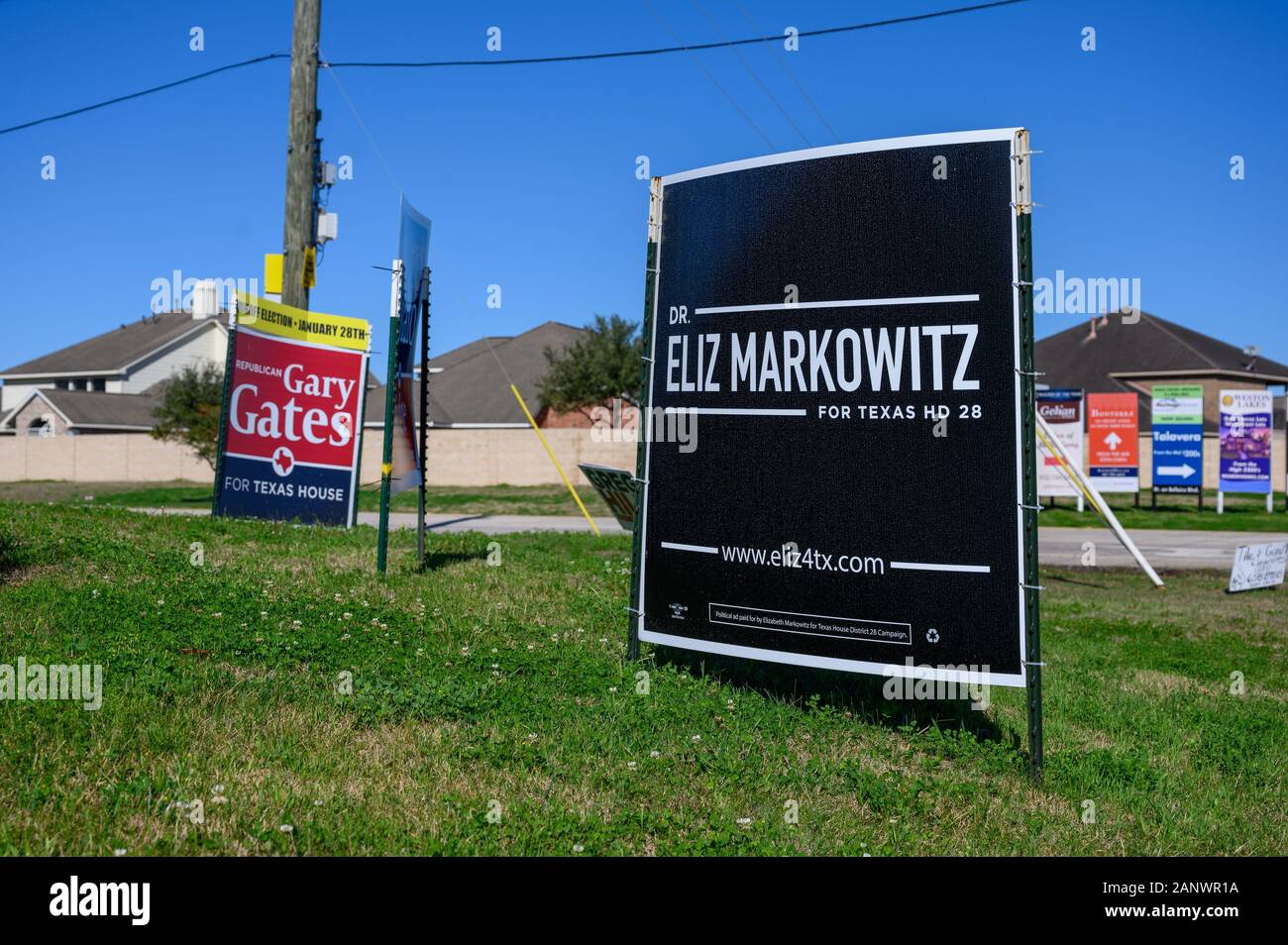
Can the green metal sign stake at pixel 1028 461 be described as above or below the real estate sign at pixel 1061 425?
below

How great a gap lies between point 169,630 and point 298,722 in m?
2.14

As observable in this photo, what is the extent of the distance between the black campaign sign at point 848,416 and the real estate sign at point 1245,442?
91.7ft

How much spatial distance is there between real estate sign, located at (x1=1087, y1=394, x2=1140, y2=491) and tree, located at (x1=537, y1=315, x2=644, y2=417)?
2527 cm

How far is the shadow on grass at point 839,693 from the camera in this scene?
253 inches

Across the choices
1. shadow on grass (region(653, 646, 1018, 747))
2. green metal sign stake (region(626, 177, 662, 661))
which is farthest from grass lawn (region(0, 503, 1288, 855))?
green metal sign stake (region(626, 177, 662, 661))

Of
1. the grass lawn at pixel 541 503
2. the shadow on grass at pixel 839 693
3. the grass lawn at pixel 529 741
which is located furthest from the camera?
the grass lawn at pixel 541 503

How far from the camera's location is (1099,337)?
65000 mm

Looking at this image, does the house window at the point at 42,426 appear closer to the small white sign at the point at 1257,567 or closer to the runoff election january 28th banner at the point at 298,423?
the runoff election january 28th banner at the point at 298,423

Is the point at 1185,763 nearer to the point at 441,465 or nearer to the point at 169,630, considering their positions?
the point at 169,630

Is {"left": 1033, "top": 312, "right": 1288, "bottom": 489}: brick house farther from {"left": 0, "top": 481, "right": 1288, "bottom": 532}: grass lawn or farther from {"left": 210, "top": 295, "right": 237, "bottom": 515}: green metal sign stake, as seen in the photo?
{"left": 210, "top": 295, "right": 237, "bottom": 515}: green metal sign stake

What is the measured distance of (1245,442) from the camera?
30.5 meters

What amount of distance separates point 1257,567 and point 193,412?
110ft

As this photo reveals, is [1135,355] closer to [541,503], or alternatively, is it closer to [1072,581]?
[541,503]

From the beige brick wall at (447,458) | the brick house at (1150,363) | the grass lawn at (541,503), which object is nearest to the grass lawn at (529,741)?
the grass lawn at (541,503)
